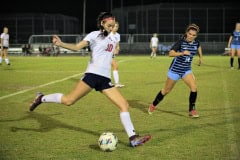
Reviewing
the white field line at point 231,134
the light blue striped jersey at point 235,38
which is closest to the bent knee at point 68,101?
the white field line at point 231,134

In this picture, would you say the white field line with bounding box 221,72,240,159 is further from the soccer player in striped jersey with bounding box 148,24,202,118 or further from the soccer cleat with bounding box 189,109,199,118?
the soccer player in striped jersey with bounding box 148,24,202,118

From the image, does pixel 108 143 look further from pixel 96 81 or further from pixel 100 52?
pixel 100 52

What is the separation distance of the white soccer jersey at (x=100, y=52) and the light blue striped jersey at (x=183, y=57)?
252cm

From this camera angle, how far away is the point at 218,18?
54250 mm

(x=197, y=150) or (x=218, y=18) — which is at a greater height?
(x=218, y=18)

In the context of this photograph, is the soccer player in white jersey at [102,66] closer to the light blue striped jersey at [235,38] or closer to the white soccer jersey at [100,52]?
the white soccer jersey at [100,52]

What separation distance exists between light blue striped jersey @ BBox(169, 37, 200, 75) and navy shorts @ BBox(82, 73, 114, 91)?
2615 millimetres

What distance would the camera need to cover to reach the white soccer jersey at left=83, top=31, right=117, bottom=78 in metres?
6.71

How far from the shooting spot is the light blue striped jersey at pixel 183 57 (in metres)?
9.04

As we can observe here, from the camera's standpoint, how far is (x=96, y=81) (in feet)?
22.2

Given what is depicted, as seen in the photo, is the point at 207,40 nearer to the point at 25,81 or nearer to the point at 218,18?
the point at 218,18

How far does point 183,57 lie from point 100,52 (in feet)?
9.30

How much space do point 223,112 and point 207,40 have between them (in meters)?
38.5

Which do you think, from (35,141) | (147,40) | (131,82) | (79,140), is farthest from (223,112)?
(147,40)
